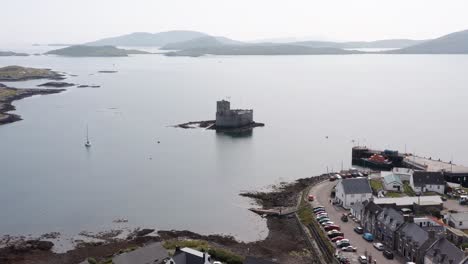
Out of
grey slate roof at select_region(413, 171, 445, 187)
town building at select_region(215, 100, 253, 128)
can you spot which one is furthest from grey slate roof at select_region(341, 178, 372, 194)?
town building at select_region(215, 100, 253, 128)

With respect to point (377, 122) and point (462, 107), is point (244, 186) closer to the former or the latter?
point (377, 122)

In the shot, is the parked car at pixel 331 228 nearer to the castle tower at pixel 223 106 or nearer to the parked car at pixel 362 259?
the parked car at pixel 362 259

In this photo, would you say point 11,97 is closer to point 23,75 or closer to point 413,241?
point 23,75

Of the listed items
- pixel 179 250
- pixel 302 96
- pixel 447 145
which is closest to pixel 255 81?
pixel 302 96

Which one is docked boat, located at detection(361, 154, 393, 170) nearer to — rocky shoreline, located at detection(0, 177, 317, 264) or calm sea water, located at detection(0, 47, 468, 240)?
calm sea water, located at detection(0, 47, 468, 240)

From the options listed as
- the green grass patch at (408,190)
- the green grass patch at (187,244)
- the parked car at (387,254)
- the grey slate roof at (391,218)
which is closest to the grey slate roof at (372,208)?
the grey slate roof at (391,218)

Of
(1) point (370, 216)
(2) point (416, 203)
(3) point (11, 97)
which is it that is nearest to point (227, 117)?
(2) point (416, 203)
